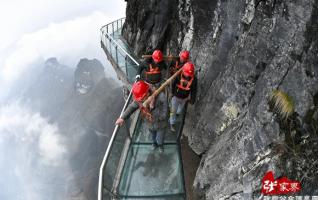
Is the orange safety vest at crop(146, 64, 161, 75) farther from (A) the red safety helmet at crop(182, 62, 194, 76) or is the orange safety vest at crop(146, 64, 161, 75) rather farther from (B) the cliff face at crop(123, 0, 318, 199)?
(B) the cliff face at crop(123, 0, 318, 199)

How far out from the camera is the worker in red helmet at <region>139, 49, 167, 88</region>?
11430mm

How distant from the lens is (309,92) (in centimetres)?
752

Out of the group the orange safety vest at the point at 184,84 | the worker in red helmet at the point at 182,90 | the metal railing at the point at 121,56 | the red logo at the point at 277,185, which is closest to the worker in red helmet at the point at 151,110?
the worker in red helmet at the point at 182,90

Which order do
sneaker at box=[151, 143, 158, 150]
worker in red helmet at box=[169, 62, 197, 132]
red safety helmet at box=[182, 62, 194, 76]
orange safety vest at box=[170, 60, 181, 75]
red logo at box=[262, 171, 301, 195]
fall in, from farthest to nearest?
orange safety vest at box=[170, 60, 181, 75], worker in red helmet at box=[169, 62, 197, 132], red safety helmet at box=[182, 62, 194, 76], sneaker at box=[151, 143, 158, 150], red logo at box=[262, 171, 301, 195]

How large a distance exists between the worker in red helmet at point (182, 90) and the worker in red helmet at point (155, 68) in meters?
0.52

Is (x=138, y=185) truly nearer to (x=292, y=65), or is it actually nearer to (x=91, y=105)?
(x=292, y=65)

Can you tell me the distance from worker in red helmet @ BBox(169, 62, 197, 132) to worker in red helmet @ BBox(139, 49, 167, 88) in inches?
20.5

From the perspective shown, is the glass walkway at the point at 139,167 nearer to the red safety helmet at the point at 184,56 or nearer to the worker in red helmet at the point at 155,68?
the worker in red helmet at the point at 155,68

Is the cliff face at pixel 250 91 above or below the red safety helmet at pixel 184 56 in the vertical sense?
below

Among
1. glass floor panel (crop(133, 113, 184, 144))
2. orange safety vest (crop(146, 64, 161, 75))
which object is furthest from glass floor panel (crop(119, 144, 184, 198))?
orange safety vest (crop(146, 64, 161, 75))

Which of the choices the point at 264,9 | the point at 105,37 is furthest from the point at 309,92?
the point at 105,37

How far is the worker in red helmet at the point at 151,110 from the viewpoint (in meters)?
8.84

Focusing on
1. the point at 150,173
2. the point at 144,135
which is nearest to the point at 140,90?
the point at 144,135

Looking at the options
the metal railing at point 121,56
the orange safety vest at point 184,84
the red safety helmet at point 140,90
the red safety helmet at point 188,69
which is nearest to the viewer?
the red safety helmet at point 140,90
